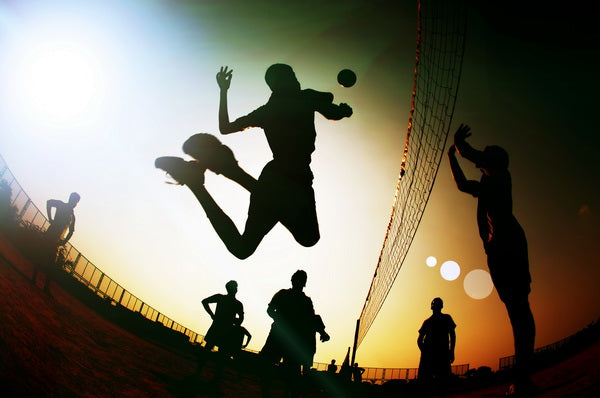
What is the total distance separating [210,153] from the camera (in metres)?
2.32

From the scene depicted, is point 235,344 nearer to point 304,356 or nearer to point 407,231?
point 304,356

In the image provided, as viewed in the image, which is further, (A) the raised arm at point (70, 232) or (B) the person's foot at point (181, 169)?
(A) the raised arm at point (70, 232)

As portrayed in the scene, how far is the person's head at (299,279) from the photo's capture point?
15.9ft

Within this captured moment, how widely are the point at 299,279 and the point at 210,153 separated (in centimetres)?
312

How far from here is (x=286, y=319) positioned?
4.46m

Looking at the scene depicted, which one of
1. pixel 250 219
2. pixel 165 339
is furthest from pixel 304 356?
pixel 165 339

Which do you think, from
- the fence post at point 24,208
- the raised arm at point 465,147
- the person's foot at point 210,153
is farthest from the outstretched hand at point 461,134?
the fence post at point 24,208

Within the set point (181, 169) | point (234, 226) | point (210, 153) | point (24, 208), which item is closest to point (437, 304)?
point (234, 226)

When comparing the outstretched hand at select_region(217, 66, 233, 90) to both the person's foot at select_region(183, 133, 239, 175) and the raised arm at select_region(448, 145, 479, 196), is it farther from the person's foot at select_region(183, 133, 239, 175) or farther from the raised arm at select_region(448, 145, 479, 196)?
the raised arm at select_region(448, 145, 479, 196)

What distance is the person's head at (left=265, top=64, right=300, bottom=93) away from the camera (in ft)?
8.64

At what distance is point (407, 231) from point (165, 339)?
14.0 meters

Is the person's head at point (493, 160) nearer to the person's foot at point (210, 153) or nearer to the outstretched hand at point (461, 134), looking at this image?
the outstretched hand at point (461, 134)

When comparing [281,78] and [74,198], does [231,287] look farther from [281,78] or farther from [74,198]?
[74,198]

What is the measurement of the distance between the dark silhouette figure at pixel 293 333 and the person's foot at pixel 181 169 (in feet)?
9.64
